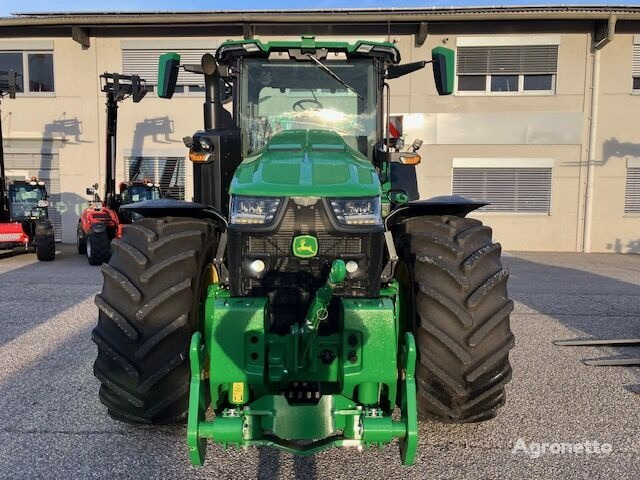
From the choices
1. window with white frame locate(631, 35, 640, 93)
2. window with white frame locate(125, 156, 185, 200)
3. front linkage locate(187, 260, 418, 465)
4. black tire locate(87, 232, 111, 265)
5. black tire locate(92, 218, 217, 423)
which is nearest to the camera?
front linkage locate(187, 260, 418, 465)

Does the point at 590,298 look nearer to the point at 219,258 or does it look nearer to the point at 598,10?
the point at 219,258

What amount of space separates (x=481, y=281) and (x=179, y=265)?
5.81 ft

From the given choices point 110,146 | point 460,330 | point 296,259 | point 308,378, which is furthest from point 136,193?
point 460,330

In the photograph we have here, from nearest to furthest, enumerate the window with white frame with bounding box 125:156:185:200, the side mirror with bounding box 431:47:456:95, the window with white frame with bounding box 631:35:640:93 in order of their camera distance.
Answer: the side mirror with bounding box 431:47:456:95
the window with white frame with bounding box 631:35:640:93
the window with white frame with bounding box 125:156:185:200

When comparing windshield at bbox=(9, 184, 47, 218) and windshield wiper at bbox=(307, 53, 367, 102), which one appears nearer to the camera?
windshield wiper at bbox=(307, 53, 367, 102)

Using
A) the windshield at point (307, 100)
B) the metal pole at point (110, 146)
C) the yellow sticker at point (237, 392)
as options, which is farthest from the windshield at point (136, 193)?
the yellow sticker at point (237, 392)

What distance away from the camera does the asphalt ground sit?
3037 millimetres

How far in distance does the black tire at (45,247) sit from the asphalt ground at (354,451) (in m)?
6.15

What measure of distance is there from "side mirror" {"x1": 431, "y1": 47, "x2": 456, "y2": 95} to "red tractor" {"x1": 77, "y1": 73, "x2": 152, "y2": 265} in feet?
29.1

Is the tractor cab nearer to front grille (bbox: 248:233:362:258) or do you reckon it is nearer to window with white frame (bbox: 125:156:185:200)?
window with white frame (bbox: 125:156:185:200)

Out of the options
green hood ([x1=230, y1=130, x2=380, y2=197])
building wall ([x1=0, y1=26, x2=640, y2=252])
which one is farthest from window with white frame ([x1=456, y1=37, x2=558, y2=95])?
green hood ([x1=230, y1=130, x2=380, y2=197])

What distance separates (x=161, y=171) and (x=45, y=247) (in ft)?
14.5

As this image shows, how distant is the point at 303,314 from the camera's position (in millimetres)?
3061

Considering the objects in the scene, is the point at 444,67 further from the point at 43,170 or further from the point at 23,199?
the point at 43,170
